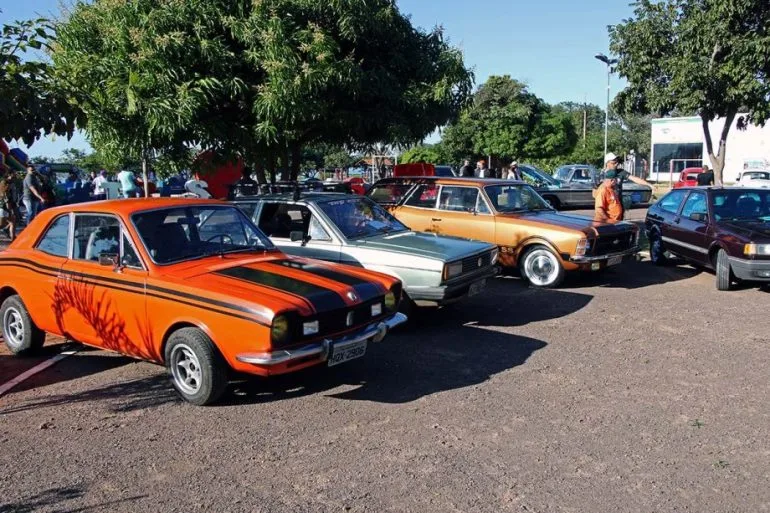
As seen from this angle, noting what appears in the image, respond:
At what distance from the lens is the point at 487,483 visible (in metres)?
3.94

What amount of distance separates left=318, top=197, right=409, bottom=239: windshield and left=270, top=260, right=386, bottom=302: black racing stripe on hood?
1.93 metres

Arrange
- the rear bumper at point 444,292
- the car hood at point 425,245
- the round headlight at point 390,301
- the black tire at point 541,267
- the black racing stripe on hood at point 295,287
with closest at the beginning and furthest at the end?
the black racing stripe on hood at point 295,287, the round headlight at point 390,301, the rear bumper at point 444,292, the car hood at point 425,245, the black tire at point 541,267

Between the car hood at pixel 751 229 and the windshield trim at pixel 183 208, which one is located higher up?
the windshield trim at pixel 183 208

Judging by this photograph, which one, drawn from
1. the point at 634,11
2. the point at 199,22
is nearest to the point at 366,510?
the point at 199,22

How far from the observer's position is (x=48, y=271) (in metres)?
6.12

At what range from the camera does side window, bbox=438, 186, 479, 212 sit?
34.4ft

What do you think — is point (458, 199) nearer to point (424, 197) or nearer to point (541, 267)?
point (424, 197)

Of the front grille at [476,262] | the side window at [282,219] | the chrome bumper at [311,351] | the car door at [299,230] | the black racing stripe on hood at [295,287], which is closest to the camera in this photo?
the chrome bumper at [311,351]

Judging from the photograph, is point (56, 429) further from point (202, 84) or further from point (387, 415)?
point (202, 84)

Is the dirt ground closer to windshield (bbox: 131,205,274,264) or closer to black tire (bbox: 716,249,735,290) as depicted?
windshield (bbox: 131,205,274,264)

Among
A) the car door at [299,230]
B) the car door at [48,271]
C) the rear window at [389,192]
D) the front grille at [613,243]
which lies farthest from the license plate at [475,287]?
the car door at [48,271]

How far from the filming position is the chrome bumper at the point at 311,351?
4777mm

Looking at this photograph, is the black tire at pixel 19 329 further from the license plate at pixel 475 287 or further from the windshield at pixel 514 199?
the windshield at pixel 514 199

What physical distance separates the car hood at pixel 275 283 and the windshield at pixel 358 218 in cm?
194
